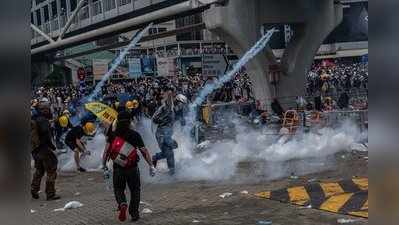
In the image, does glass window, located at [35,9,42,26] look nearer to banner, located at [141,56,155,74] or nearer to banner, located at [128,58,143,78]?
banner, located at [141,56,155,74]

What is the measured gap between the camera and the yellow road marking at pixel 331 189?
8.73 m

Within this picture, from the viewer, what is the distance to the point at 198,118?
1809cm

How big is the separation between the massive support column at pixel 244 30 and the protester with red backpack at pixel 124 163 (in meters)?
15.6

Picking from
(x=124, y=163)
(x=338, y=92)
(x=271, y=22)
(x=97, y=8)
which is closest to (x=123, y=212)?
(x=124, y=163)

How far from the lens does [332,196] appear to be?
8.52 m

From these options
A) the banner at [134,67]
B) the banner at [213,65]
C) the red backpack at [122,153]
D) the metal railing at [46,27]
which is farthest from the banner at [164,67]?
the metal railing at [46,27]

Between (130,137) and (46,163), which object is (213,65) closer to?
(46,163)

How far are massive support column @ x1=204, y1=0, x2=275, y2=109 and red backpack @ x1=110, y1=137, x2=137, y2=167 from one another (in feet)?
51.5

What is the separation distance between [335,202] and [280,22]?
58.2ft
